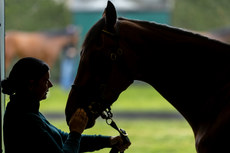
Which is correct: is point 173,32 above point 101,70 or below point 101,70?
above

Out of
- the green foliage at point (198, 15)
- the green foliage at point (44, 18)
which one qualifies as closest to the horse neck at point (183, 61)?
the green foliage at point (198, 15)

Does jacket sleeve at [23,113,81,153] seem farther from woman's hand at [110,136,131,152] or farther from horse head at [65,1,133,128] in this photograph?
woman's hand at [110,136,131,152]

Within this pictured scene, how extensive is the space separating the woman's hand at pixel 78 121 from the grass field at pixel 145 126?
1.85 meters

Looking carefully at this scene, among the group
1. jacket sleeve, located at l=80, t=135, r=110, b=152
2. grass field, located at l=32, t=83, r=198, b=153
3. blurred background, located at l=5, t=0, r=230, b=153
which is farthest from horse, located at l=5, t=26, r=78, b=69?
jacket sleeve, located at l=80, t=135, r=110, b=152

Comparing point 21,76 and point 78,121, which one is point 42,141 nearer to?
point 78,121

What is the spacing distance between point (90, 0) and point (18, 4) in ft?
7.04

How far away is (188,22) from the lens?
13.9ft

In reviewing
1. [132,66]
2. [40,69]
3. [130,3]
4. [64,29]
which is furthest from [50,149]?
[64,29]

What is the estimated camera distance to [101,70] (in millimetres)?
1437

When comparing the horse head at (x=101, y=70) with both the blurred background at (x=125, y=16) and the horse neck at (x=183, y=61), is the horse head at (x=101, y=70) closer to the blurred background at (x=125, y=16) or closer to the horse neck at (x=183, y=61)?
the horse neck at (x=183, y=61)

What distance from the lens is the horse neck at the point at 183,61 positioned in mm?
1441

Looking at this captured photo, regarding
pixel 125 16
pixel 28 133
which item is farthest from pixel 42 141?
pixel 125 16

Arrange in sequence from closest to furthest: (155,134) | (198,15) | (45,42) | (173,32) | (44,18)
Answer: (173,32) < (198,15) < (155,134) < (44,18) < (45,42)

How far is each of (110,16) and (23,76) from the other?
0.41 metres
